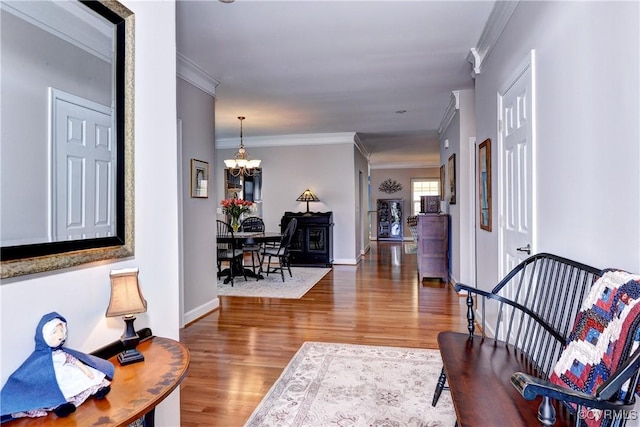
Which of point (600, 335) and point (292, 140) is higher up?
point (292, 140)

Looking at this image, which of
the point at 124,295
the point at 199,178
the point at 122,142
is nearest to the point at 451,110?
the point at 199,178

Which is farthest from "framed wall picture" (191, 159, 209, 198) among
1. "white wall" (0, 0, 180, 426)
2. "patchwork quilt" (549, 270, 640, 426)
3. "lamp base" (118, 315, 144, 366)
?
"patchwork quilt" (549, 270, 640, 426)

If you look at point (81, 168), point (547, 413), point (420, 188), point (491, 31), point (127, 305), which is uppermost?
A: point (491, 31)

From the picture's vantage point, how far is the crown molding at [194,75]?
374 centimetres

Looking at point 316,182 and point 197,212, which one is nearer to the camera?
point 197,212

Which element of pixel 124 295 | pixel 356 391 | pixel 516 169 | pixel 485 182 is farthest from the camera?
pixel 485 182

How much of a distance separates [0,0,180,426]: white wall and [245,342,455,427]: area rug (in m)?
0.70

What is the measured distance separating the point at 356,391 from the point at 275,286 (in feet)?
11.0

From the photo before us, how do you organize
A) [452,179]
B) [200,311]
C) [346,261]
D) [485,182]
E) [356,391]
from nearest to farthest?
1. [356,391]
2. [485,182]
3. [200,311]
4. [452,179]
5. [346,261]

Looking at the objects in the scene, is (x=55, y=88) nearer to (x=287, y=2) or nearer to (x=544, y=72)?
(x=287, y=2)

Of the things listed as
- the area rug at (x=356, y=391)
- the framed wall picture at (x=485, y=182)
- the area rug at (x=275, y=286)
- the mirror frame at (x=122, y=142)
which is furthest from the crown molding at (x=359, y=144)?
the mirror frame at (x=122, y=142)

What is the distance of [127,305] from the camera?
1277mm

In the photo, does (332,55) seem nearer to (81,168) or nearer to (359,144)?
(81,168)

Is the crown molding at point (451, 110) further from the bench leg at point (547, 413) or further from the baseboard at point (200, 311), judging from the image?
the bench leg at point (547, 413)
